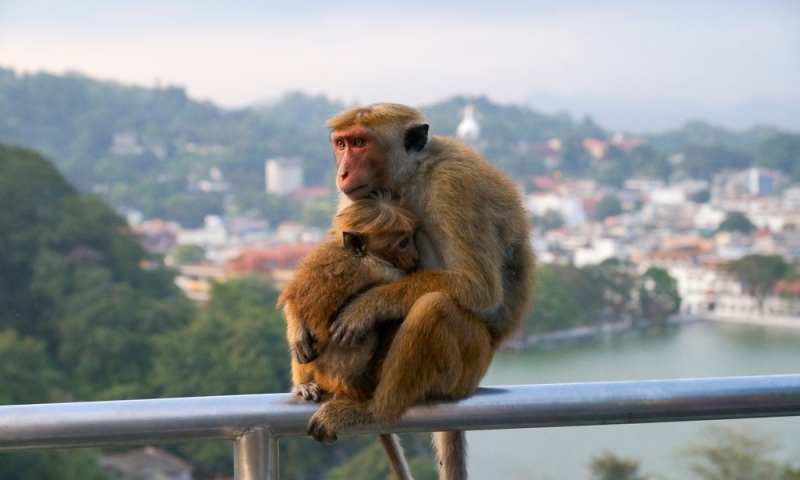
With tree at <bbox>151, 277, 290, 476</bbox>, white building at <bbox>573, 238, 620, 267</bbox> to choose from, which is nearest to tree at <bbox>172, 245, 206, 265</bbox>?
tree at <bbox>151, 277, 290, 476</bbox>

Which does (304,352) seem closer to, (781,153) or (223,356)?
(223,356)

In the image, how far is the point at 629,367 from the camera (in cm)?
3022

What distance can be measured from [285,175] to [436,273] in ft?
149

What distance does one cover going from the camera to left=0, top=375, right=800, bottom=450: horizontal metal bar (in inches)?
80.0

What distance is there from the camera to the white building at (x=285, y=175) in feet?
158

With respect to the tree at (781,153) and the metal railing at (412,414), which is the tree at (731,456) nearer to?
the metal railing at (412,414)

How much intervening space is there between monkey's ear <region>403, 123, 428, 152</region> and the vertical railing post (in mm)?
1511

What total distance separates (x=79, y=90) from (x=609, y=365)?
36.1 metres

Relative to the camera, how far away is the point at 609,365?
29953 mm

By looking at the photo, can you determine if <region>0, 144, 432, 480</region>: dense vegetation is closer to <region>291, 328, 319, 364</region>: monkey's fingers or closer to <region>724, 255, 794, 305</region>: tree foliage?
<region>724, 255, 794, 305</region>: tree foliage

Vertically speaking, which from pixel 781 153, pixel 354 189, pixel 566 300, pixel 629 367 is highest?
pixel 354 189

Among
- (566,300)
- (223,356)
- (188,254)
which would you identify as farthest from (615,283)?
(188,254)

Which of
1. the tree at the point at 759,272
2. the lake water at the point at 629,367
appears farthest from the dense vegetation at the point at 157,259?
the tree at the point at 759,272

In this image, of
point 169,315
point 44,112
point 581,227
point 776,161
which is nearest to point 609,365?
point 581,227
